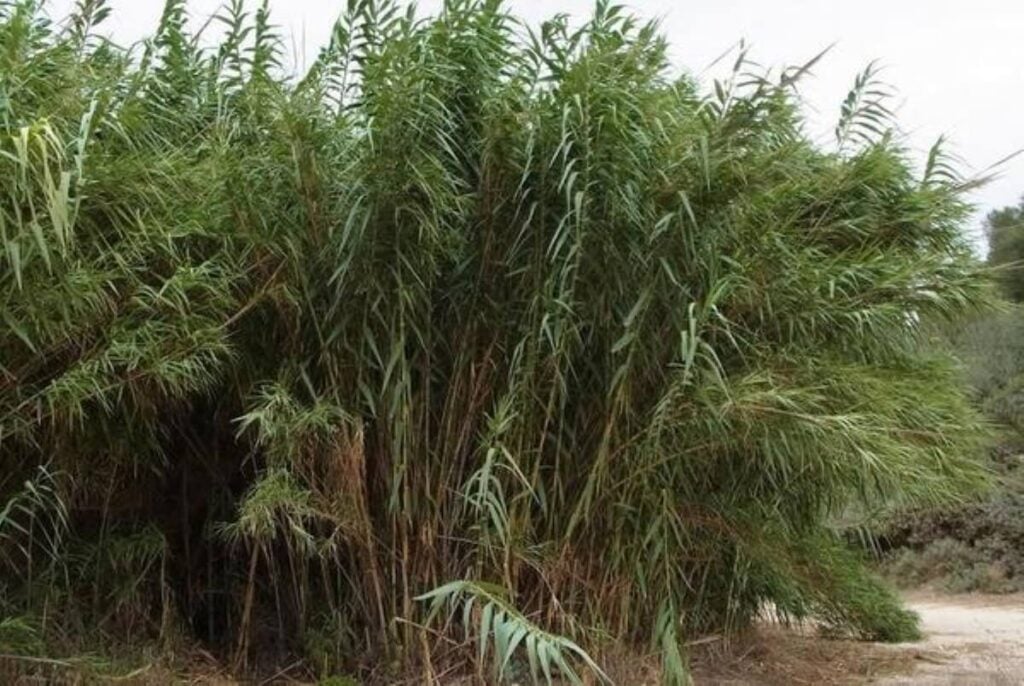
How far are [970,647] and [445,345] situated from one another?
421cm

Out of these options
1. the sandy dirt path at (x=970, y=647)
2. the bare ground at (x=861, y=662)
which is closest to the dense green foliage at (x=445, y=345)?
the bare ground at (x=861, y=662)

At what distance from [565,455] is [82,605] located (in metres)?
1.97

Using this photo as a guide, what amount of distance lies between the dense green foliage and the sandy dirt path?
1.19m

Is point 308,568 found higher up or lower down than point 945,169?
lower down

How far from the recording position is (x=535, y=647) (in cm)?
338

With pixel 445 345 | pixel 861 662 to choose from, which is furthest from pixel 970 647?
pixel 445 345

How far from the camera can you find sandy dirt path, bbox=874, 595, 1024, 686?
5.10m

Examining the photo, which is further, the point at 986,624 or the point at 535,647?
the point at 986,624

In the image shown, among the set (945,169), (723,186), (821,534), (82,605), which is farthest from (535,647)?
(945,169)

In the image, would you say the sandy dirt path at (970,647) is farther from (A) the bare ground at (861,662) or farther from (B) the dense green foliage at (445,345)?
(B) the dense green foliage at (445,345)

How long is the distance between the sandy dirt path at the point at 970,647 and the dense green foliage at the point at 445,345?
119 centimetres

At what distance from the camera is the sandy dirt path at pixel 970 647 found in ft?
16.7

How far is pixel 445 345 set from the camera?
14.1ft

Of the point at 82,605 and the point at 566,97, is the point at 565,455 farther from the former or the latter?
the point at 82,605
